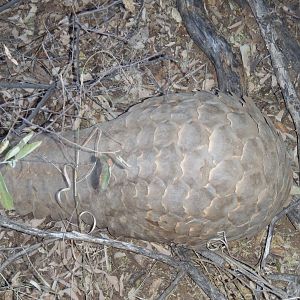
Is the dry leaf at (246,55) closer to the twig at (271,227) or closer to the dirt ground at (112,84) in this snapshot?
the dirt ground at (112,84)

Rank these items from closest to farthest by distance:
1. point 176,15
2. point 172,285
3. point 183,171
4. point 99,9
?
point 183,171
point 172,285
point 99,9
point 176,15

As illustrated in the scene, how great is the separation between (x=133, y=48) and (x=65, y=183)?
2.86 feet

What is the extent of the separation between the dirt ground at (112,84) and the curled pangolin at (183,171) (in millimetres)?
344

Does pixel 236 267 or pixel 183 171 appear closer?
pixel 183 171

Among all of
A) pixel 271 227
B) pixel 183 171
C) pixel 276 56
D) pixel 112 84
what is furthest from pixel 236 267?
pixel 112 84

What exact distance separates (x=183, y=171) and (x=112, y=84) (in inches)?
36.9

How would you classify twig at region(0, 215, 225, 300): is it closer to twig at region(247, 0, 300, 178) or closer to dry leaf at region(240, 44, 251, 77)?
twig at region(247, 0, 300, 178)

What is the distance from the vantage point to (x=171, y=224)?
182 centimetres

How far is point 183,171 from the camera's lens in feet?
5.69

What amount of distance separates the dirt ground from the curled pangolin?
0.34 meters

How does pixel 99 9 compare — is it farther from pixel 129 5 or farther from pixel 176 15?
pixel 176 15

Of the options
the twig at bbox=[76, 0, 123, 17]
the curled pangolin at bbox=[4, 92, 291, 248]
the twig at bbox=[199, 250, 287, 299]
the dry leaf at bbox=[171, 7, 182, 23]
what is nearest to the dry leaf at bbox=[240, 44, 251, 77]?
the dry leaf at bbox=[171, 7, 182, 23]

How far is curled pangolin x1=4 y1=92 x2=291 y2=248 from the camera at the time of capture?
1742mm

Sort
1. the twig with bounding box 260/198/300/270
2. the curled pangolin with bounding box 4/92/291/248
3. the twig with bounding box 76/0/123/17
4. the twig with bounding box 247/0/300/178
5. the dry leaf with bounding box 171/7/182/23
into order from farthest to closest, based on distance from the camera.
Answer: the dry leaf with bounding box 171/7/182/23
the twig with bounding box 76/0/123/17
the twig with bounding box 247/0/300/178
the twig with bounding box 260/198/300/270
the curled pangolin with bounding box 4/92/291/248
